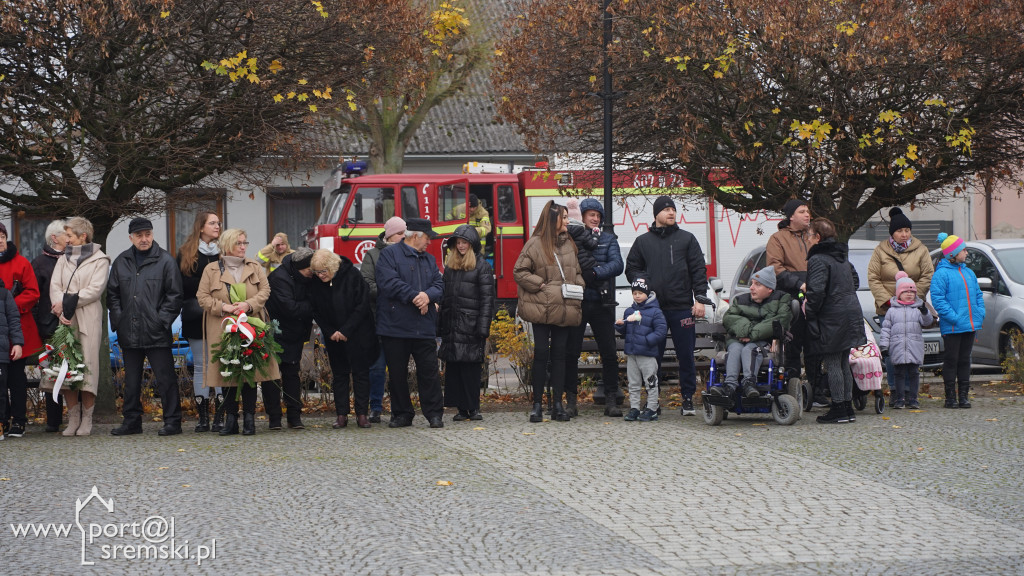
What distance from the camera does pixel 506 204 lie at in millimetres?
21609

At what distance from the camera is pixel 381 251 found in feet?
36.8

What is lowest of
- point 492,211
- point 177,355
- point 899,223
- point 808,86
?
point 177,355

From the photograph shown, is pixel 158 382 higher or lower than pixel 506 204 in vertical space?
lower

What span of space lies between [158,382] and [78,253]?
1336 mm

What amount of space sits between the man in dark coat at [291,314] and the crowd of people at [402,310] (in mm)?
18

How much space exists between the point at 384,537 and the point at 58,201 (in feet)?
23.0

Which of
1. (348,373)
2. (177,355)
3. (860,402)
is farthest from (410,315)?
(860,402)

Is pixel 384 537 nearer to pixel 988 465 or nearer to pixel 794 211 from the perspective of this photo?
pixel 988 465

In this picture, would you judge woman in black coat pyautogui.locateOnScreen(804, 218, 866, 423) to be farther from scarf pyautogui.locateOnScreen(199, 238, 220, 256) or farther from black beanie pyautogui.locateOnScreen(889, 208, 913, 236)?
scarf pyautogui.locateOnScreen(199, 238, 220, 256)

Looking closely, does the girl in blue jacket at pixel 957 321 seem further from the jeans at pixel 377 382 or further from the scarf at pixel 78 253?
the scarf at pixel 78 253

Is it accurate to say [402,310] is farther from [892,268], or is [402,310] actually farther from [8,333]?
[892,268]

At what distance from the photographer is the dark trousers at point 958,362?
41.0 feet

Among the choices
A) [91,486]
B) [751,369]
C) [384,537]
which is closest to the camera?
[384,537]

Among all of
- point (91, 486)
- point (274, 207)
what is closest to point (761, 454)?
point (91, 486)
